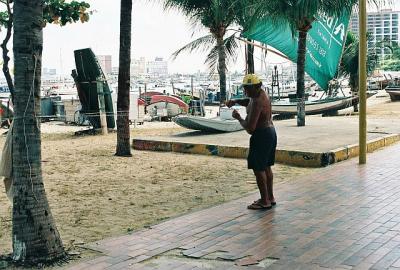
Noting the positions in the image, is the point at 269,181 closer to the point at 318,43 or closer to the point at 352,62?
the point at 318,43

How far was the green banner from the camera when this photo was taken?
66.0 ft

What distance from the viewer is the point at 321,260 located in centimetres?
445

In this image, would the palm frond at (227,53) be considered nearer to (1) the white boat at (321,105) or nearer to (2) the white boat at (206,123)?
(1) the white boat at (321,105)

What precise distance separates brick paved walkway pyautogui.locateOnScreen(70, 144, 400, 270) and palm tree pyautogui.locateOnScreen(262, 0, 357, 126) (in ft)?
26.3

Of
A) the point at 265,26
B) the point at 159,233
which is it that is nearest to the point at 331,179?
the point at 159,233

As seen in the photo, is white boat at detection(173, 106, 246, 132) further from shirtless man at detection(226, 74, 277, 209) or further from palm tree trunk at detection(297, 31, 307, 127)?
shirtless man at detection(226, 74, 277, 209)

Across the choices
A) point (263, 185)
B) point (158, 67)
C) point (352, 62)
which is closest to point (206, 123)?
point (263, 185)

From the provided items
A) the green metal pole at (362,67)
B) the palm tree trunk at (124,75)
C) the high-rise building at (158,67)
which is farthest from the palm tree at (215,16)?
the high-rise building at (158,67)

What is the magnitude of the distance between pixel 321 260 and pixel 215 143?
7460 millimetres

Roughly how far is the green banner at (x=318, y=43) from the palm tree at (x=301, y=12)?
4632 millimetres

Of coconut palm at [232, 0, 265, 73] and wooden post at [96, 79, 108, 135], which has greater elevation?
coconut palm at [232, 0, 265, 73]

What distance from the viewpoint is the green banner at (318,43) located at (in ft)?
66.0

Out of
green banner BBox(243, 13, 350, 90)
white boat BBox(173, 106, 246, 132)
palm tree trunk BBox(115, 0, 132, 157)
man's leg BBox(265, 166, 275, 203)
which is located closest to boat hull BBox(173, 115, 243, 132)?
white boat BBox(173, 106, 246, 132)

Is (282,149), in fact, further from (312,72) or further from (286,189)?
(312,72)
